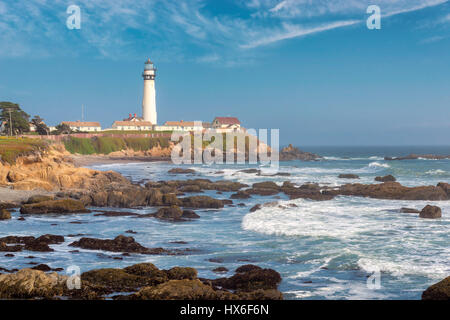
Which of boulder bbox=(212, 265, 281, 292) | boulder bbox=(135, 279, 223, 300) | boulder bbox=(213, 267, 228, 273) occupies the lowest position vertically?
boulder bbox=(213, 267, 228, 273)

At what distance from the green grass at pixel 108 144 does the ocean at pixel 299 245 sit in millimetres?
60808

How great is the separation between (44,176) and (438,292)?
29183 millimetres

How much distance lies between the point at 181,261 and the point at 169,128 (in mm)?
98733

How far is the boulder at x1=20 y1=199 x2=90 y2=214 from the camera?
2436 cm

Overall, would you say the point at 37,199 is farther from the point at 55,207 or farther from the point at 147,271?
the point at 147,271

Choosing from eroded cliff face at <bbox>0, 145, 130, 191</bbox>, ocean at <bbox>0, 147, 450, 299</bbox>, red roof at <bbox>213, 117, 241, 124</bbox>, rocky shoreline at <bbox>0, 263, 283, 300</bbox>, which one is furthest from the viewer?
red roof at <bbox>213, 117, 241, 124</bbox>

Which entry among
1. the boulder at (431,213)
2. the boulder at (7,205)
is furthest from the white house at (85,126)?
the boulder at (431,213)

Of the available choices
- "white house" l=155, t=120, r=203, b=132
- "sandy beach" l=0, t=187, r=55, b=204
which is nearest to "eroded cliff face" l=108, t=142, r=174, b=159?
"white house" l=155, t=120, r=203, b=132

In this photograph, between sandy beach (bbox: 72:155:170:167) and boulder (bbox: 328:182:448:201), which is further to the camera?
sandy beach (bbox: 72:155:170:167)

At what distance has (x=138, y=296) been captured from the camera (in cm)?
1050

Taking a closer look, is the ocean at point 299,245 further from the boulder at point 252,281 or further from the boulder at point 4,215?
the boulder at point 4,215

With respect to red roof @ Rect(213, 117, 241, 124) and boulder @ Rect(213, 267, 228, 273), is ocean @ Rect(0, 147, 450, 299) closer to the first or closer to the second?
boulder @ Rect(213, 267, 228, 273)

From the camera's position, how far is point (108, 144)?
296 ft

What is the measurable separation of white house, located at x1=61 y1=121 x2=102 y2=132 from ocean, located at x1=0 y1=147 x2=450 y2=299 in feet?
280
